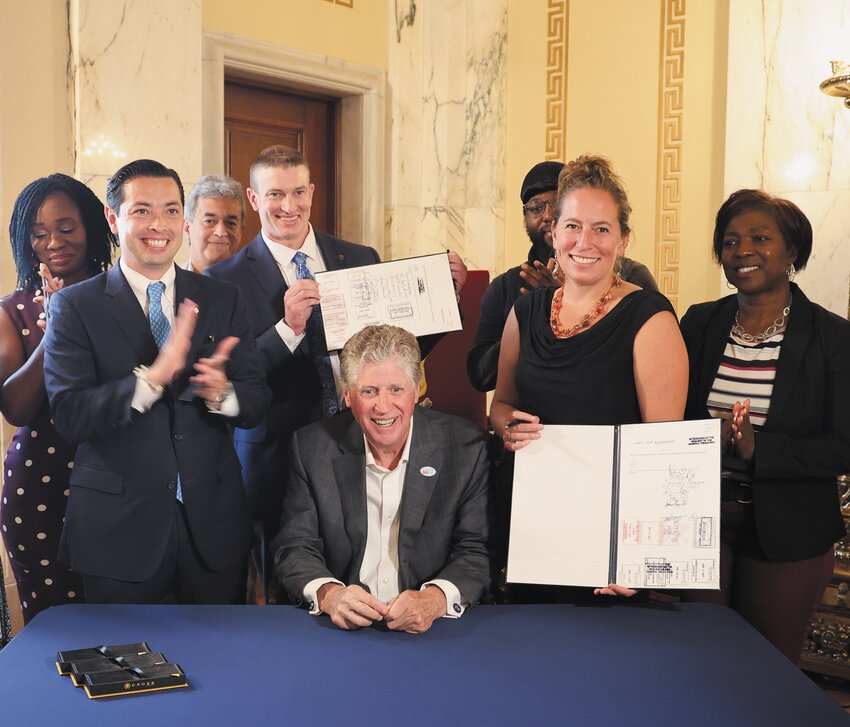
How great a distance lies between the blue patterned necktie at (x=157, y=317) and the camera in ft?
8.00

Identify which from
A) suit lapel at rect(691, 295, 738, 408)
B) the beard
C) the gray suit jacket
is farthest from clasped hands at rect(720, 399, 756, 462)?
the beard

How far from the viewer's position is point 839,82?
14.0 feet

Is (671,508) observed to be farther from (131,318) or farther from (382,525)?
(131,318)

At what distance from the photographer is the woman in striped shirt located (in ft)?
8.02

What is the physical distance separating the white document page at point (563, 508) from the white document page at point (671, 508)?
0.05 metres

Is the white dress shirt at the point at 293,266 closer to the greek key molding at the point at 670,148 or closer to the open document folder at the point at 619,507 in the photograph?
the open document folder at the point at 619,507


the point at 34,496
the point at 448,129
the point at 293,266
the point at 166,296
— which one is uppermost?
the point at 448,129

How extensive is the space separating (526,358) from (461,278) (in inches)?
27.2

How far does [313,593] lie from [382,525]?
30 cm

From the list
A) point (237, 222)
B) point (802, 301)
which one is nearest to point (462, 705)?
point (802, 301)

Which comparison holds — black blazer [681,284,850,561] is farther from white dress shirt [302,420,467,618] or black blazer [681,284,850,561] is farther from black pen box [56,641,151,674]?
black pen box [56,641,151,674]

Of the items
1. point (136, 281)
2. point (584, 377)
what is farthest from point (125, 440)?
point (584, 377)

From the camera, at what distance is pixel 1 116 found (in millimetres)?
4062

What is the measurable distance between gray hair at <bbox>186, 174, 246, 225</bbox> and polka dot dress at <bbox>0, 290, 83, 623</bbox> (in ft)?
3.52
